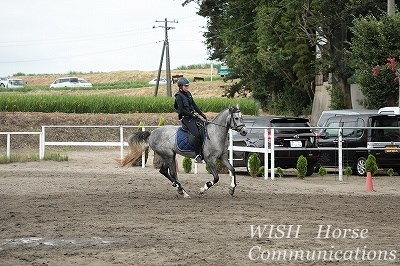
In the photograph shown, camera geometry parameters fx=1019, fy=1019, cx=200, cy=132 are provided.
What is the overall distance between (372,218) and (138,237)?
4564mm

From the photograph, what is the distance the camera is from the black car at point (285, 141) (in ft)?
95.0

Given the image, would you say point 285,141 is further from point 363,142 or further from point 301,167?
point 363,142

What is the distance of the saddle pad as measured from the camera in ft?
70.9

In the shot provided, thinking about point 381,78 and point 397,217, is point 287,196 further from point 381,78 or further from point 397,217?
point 381,78

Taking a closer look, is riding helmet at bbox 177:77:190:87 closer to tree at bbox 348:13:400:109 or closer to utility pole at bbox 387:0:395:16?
tree at bbox 348:13:400:109

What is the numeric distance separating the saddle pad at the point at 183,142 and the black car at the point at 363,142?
7.84 metres

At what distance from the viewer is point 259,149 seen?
28406mm

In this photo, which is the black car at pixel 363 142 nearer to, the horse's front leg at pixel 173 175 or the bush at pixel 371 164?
the bush at pixel 371 164

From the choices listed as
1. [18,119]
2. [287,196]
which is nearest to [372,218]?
[287,196]

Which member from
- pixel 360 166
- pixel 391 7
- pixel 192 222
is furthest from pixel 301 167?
pixel 391 7

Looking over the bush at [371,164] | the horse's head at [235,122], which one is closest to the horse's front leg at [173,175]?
the horse's head at [235,122]

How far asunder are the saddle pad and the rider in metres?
0.16

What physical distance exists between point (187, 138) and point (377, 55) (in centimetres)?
2282

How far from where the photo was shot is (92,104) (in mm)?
62688
